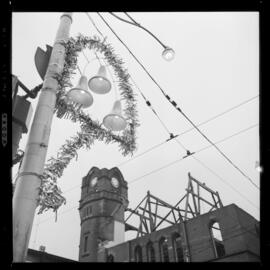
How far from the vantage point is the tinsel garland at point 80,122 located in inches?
109

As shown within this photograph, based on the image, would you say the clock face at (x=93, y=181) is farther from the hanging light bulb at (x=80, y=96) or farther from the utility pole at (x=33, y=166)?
the utility pole at (x=33, y=166)

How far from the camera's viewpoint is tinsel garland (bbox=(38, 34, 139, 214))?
9.09 feet

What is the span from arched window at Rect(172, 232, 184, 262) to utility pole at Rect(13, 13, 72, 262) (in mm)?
21840

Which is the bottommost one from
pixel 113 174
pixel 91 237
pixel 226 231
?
pixel 226 231

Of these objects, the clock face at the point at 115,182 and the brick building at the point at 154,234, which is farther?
the clock face at the point at 115,182

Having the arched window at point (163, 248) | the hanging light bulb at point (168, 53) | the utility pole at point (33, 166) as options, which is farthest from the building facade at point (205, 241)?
the utility pole at point (33, 166)

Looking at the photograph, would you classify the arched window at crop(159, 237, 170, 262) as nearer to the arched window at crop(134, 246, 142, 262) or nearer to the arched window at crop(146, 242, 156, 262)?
the arched window at crop(146, 242, 156, 262)

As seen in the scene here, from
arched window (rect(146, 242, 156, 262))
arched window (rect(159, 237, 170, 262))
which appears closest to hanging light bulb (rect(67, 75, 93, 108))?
arched window (rect(159, 237, 170, 262))

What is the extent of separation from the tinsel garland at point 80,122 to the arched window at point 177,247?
20.9 meters
